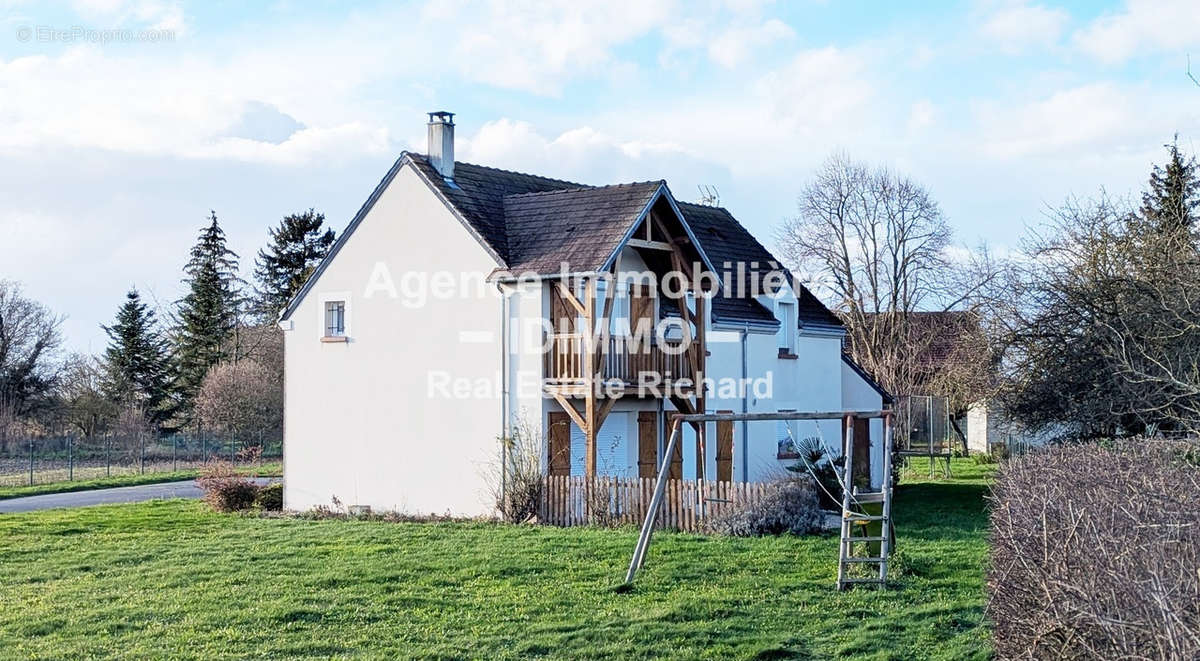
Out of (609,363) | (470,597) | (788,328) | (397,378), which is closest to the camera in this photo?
(470,597)

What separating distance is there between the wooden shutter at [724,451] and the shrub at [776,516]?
7269mm

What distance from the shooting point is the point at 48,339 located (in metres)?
51.7

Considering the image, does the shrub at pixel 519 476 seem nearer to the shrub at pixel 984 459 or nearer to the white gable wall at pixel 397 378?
the white gable wall at pixel 397 378

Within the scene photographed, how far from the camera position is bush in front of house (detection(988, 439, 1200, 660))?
546 cm

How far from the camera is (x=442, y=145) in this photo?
25.0 m

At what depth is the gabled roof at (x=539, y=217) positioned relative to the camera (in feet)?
73.5

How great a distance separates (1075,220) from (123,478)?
26.4m

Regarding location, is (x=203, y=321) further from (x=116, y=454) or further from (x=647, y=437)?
(x=647, y=437)

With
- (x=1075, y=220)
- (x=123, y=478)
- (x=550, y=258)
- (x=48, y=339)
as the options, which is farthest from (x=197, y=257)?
(x=1075, y=220)

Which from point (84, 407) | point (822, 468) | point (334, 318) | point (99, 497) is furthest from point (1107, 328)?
point (84, 407)

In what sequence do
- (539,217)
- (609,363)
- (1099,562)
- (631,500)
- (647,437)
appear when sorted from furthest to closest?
1. (647,437)
2. (539,217)
3. (609,363)
4. (631,500)
5. (1099,562)

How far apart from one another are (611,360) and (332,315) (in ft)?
22.4

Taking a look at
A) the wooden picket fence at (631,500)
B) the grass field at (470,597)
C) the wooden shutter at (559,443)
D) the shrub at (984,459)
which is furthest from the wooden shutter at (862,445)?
the wooden picket fence at (631,500)

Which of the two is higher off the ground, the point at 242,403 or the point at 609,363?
the point at 609,363
